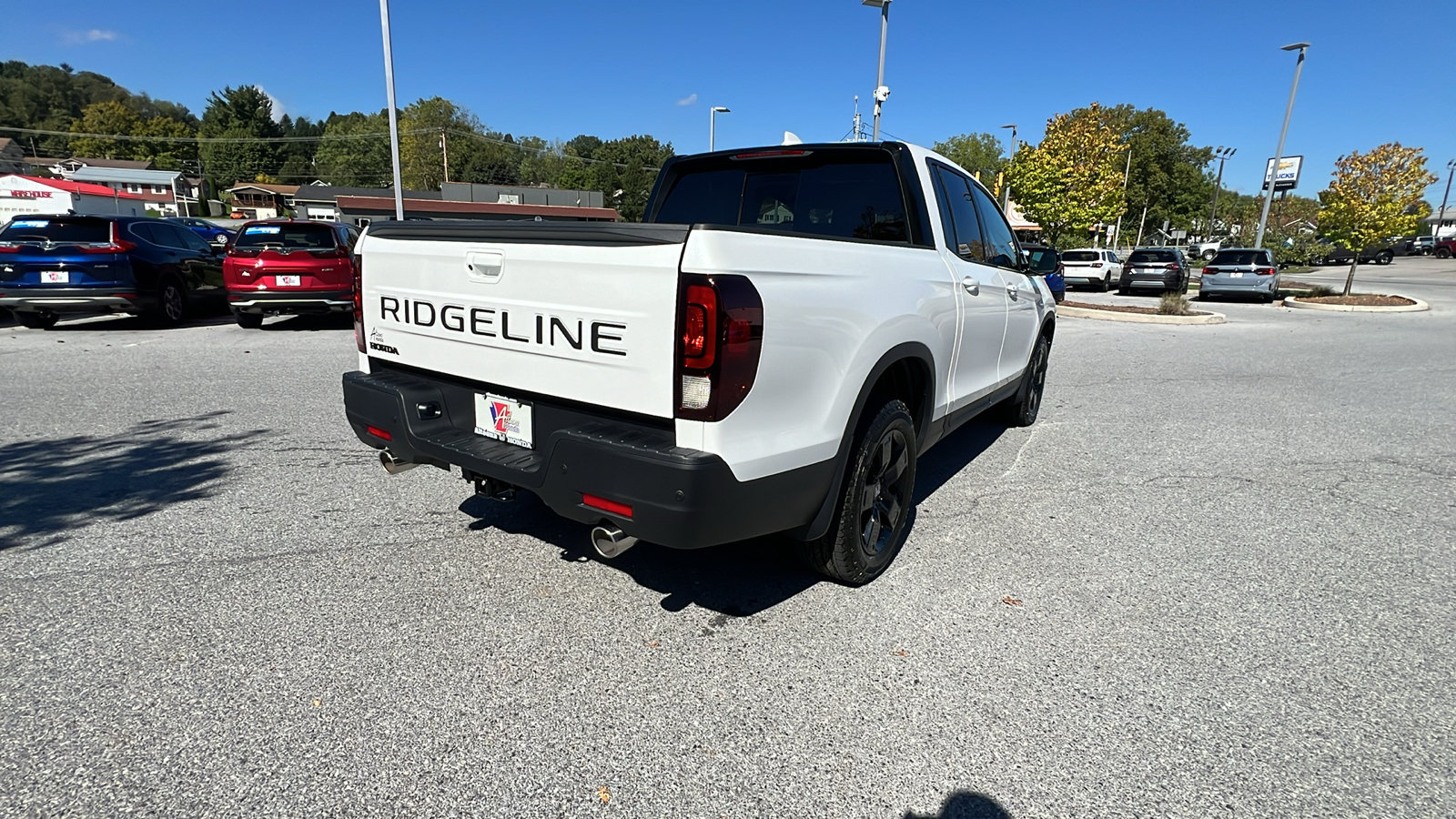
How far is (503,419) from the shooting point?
284 centimetres

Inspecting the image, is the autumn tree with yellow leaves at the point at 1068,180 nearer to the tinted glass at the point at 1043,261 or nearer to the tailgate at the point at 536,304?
the tinted glass at the point at 1043,261

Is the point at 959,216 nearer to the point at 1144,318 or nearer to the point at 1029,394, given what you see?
the point at 1029,394

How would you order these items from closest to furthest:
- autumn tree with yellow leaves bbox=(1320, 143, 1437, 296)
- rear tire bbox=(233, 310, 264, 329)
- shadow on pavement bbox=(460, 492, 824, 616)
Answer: shadow on pavement bbox=(460, 492, 824, 616), rear tire bbox=(233, 310, 264, 329), autumn tree with yellow leaves bbox=(1320, 143, 1437, 296)

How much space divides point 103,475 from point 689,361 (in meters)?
4.11

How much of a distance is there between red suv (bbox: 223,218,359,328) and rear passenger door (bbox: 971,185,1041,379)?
9.00 meters

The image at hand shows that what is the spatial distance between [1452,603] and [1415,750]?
1.50 m

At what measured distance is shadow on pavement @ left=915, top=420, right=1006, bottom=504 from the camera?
186 inches

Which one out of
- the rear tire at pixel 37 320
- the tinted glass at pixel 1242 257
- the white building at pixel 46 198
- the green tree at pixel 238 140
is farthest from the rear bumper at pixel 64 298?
the green tree at pixel 238 140

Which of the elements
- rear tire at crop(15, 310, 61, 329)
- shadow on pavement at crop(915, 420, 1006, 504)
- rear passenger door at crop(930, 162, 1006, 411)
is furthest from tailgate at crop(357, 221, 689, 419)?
rear tire at crop(15, 310, 61, 329)

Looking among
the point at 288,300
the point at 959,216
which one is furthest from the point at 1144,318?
the point at 288,300

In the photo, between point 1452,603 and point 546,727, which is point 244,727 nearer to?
point 546,727

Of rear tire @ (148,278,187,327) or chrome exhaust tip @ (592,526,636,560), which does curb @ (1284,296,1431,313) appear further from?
rear tire @ (148,278,187,327)

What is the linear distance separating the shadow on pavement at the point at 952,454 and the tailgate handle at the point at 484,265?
8.65 ft

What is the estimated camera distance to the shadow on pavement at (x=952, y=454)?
4721mm
